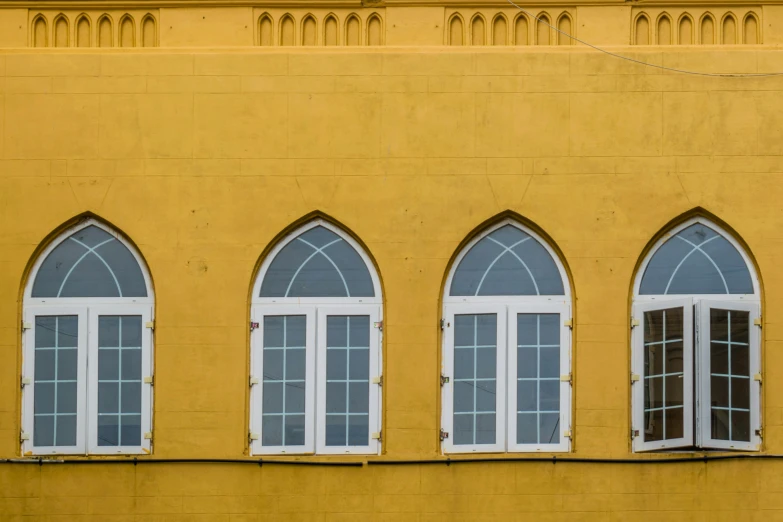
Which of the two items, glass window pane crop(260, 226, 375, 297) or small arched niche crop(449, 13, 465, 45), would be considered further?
small arched niche crop(449, 13, 465, 45)

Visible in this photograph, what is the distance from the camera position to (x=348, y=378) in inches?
609

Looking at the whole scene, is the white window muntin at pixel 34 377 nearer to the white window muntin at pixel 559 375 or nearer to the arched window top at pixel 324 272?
the arched window top at pixel 324 272

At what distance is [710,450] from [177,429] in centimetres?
422

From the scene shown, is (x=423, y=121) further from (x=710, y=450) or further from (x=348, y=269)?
(x=710, y=450)

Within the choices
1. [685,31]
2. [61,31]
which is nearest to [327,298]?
[61,31]

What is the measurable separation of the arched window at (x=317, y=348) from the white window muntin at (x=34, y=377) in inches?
53.4

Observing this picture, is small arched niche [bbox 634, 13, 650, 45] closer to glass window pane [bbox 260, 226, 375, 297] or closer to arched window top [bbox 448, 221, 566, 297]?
arched window top [bbox 448, 221, 566, 297]

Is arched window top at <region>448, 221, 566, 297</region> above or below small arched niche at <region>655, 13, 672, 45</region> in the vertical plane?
below

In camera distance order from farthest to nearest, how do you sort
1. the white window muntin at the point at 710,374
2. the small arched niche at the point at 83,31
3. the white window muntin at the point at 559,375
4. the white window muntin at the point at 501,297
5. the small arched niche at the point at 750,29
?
the small arched niche at the point at 83,31
the small arched niche at the point at 750,29
the white window muntin at the point at 501,297
the white window muntin at the point at 559,375
the white window muntin at the point at 710,374

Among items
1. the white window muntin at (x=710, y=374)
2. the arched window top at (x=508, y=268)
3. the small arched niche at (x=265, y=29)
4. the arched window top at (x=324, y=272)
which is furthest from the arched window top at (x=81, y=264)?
the white window muntin at (x=710, y=374)

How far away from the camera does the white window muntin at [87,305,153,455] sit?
1548 cm

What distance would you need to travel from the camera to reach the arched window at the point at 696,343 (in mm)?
15273

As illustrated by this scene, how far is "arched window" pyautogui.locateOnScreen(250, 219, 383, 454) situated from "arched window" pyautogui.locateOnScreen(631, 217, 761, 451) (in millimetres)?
2125

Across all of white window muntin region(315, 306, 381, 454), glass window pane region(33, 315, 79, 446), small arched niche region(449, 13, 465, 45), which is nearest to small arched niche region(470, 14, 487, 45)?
small arched niche region(449, 13, 465, 45)
